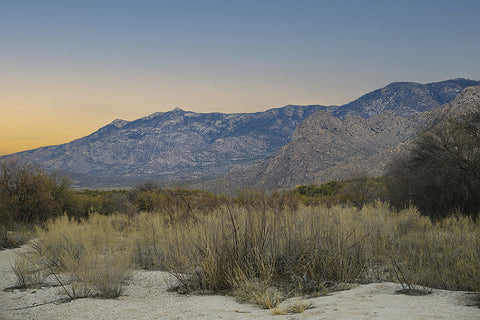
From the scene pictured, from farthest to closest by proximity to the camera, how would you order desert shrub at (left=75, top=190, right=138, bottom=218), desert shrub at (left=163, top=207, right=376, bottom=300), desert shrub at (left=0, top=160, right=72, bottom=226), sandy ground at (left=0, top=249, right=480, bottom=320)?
desert shrub at (left=75, top=190, right=138, bottom=218)
desert shrub at (left=0, top=160, right=72, bottom=226)
desert shrub at (left=163, top=207, right=376, bottom=300)
sandy ground at (left=0, top=249, right=480, bottom=320)

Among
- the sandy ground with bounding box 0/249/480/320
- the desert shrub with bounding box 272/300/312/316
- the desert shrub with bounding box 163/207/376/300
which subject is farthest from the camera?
the desert shrub with bounding box 163/207/376/300

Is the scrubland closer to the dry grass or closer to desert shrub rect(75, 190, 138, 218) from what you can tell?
the dry grass

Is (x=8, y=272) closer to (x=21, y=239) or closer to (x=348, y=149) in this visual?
(x=21, y=239)

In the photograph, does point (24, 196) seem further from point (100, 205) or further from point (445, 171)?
point (445, 171)

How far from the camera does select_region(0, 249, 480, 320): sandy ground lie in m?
4.70

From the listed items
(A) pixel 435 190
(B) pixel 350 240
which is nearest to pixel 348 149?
(A) pixel 435 190

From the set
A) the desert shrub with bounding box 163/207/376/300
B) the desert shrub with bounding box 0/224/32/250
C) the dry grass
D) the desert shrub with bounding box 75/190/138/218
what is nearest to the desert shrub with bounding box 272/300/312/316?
the dry grass

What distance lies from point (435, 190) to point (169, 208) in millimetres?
11513

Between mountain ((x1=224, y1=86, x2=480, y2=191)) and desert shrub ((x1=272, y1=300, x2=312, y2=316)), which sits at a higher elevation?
mountain ((x1=224, y1=86, x2=480, y2=191))

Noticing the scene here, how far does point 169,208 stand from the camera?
12922mm

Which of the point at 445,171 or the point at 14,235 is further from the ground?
the point at 445,171

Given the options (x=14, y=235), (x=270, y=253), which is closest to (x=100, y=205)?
(x=14, y=235)

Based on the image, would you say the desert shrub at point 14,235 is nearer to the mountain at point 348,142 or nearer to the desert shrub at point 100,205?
the desert shrub at point 100,205

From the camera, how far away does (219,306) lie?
19.4 ft
